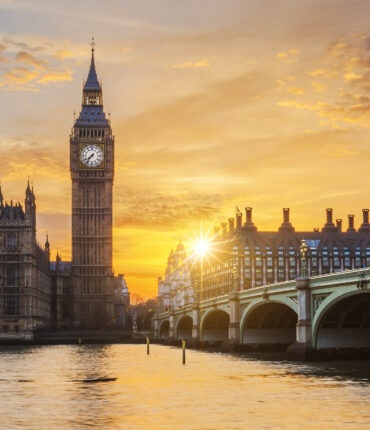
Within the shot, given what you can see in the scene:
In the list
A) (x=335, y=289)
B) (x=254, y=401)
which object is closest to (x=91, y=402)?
(x=254, y=401)

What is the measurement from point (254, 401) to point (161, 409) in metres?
5.45

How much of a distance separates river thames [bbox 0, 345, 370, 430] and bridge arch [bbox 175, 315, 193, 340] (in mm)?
79144

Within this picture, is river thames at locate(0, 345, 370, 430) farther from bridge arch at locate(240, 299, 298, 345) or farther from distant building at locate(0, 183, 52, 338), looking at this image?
distant building at locate(0, 183, 52, 338)

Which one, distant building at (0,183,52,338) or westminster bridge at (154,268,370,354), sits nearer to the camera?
westminster bridge at (154,268,370,354)

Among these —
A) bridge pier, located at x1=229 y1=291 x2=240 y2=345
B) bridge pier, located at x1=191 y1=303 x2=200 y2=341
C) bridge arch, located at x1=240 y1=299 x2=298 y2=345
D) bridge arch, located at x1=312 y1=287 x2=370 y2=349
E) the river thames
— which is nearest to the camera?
the river thames

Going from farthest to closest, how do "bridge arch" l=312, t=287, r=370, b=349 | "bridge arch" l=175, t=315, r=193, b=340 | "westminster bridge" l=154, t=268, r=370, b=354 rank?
"bridge arch" l=175, t=315, r=193, b=340
"bridge arch" l=312, t=287, r=370, b=349
"westminster bridge" l=154, t=268, r=370, b=354

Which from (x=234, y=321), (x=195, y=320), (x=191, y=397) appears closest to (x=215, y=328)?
(x=195, y=320)

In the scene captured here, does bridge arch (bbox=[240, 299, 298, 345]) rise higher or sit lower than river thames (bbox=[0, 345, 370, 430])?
higher

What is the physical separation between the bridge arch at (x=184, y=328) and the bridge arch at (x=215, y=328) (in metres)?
21.3

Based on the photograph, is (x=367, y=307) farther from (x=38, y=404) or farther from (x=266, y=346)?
(x=38, y=404)

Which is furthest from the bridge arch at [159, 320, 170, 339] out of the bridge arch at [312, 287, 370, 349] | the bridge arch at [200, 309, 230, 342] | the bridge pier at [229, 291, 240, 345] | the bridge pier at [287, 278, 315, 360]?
the bridge pier at [287, 278, 315, 360]

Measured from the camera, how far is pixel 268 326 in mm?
96312

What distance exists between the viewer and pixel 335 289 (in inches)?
2554

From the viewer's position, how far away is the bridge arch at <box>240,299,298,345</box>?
3634 inches
